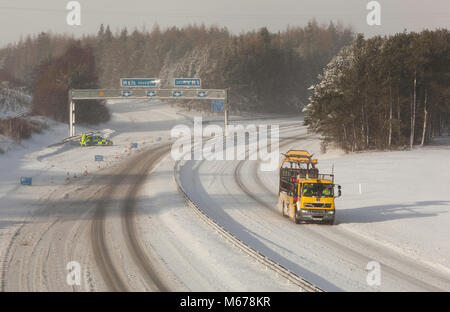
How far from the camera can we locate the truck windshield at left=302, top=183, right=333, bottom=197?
25.3 metres

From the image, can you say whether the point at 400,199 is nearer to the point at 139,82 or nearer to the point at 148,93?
the point at 148,93

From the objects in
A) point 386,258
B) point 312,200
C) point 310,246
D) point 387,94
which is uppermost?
point 387,94

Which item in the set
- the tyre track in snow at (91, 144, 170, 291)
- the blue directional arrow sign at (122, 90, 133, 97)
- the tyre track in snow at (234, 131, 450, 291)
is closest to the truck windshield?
the tyre track in snow at (234, 131, 450, 291)

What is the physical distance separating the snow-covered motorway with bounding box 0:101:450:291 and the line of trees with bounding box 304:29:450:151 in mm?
12623

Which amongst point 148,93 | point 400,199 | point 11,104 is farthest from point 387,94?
point 11,104

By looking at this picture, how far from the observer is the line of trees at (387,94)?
5616 cm

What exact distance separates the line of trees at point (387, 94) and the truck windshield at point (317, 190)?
3282 cm

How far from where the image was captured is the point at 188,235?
2339 cm

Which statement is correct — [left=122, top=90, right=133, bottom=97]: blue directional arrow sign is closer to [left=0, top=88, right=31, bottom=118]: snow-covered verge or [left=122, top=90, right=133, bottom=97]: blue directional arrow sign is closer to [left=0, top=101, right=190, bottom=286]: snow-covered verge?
[left=0, top=101, right=190, bottom=286]: snow-covered verge

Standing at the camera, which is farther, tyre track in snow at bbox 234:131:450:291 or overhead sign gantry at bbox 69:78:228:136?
overhead sign gantry at bbox 69:78:228:136

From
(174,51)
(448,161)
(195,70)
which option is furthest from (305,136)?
(174,51)

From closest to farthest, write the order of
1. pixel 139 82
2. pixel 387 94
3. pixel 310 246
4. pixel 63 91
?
pixel 310 246 < pixel 387 94 < pixel 139 82 < pixel 63 91

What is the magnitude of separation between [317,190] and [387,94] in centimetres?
3477

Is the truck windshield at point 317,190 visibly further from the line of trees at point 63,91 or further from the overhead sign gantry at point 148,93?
the line of trees at point 63,91
